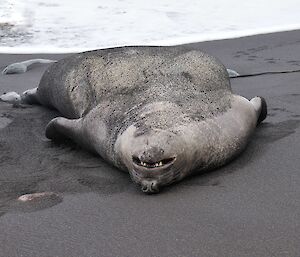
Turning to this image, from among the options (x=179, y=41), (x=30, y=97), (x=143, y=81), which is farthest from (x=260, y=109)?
(x=179, y=41)

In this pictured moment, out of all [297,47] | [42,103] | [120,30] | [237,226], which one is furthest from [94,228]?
[120,30]

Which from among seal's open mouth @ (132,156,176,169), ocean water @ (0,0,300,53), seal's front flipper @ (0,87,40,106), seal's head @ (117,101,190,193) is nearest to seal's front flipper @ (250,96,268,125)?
seal's head @ (117,101,190,193)

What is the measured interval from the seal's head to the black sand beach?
0.06 meters

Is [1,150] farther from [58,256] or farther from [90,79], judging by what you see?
[58,256]

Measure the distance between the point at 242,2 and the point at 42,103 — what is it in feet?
20.7

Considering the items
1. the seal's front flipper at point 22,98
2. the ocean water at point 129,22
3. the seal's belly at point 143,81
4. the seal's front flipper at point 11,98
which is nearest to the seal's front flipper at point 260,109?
the seal's belly at point 143,81

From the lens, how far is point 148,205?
8.06ft

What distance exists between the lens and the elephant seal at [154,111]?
2637 mm

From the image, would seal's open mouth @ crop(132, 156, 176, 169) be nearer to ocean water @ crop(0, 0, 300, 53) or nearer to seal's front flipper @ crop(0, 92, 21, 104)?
seal's front flipper @ crop(0, 92, 21, 104)

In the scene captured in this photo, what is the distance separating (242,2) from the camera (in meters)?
9.99

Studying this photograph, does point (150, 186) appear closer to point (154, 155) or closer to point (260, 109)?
point (154, 155)

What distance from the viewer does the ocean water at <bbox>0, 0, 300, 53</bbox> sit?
24.3 ft

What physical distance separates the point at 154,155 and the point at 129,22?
21.1 ft

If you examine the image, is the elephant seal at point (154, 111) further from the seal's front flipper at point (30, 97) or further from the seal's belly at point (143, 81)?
the seal's front flipper at point (30, 97)
